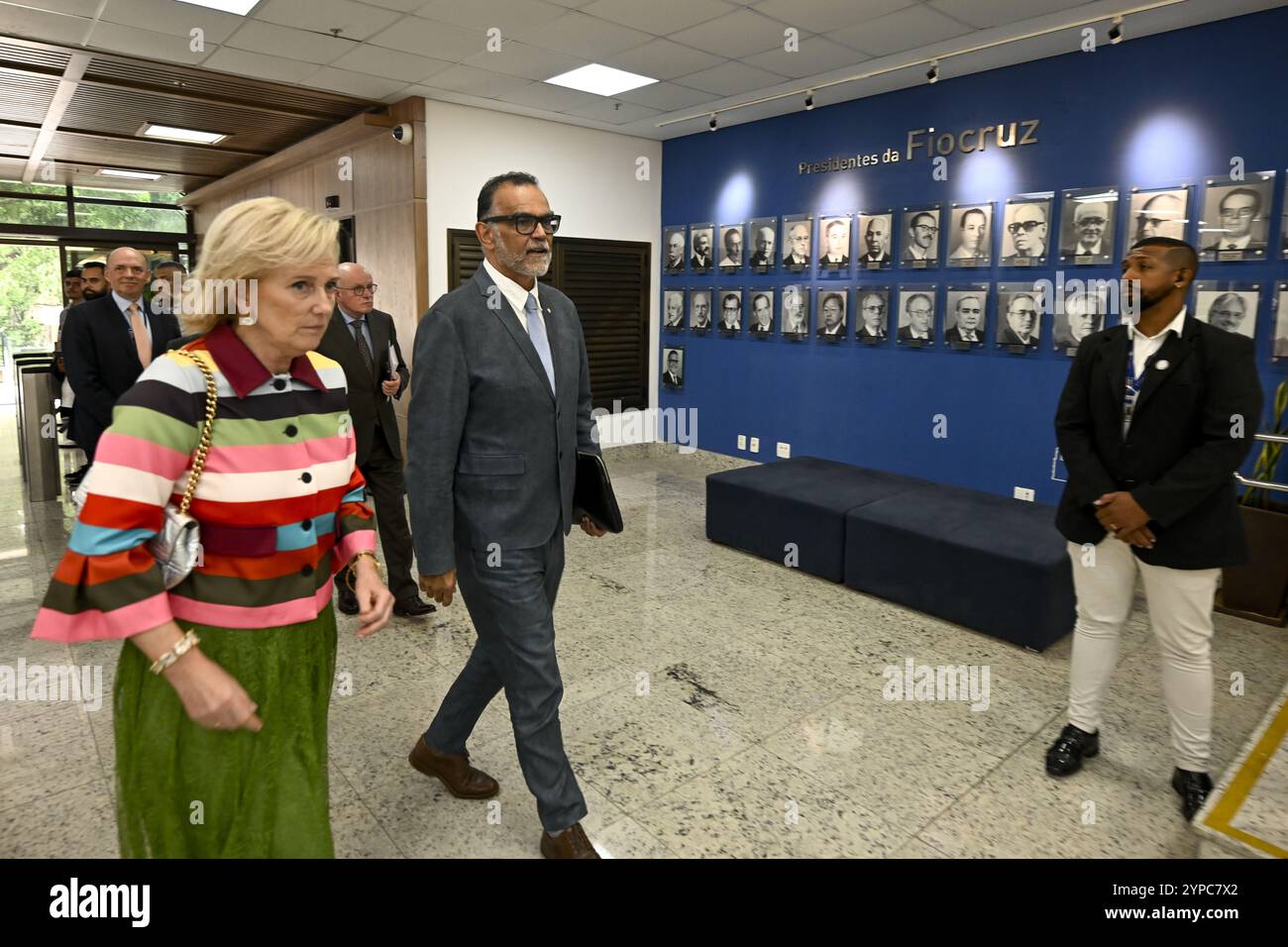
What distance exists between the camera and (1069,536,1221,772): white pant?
2506mm

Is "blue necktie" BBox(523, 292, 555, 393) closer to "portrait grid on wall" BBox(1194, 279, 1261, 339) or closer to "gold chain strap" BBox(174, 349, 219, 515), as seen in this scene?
"gold chain strap" BBox(174, 349, 219, 515)

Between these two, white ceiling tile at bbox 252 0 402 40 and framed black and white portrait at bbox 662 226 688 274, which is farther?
framed black and white portrait at bbox 662 226 688 274

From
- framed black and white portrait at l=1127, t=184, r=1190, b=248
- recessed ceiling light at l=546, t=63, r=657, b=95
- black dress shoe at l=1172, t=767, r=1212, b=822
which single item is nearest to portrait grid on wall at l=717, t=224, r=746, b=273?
recessed ceiling light at l=546, t=63, r=657, b=95

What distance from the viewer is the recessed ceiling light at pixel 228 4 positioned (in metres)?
4.71

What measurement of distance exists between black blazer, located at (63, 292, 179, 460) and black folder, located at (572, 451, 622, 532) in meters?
3.19

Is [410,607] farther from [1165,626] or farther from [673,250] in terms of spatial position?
[673,250]

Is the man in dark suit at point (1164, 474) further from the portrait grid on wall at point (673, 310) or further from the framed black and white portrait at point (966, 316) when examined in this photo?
the portrait grid on wall at point (673, 310)

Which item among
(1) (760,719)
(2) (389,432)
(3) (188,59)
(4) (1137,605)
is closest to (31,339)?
(3) (188,59)

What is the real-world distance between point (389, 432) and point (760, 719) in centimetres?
228

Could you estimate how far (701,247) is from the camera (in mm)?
8133

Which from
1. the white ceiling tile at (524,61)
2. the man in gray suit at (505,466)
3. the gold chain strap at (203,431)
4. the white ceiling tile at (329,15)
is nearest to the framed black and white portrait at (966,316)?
the white ceiling tile at (524,61)

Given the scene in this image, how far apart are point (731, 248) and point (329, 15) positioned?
4.08 metres

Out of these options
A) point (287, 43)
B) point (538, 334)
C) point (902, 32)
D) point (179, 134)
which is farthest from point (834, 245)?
point (179, 134)

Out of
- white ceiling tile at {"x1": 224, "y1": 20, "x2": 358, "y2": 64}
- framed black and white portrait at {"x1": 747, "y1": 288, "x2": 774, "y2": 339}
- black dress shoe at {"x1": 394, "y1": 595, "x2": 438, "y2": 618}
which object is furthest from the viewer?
framed black and white portrait at {"x1": 747, "y1": 288, "x2": 774, "y2": 339}
